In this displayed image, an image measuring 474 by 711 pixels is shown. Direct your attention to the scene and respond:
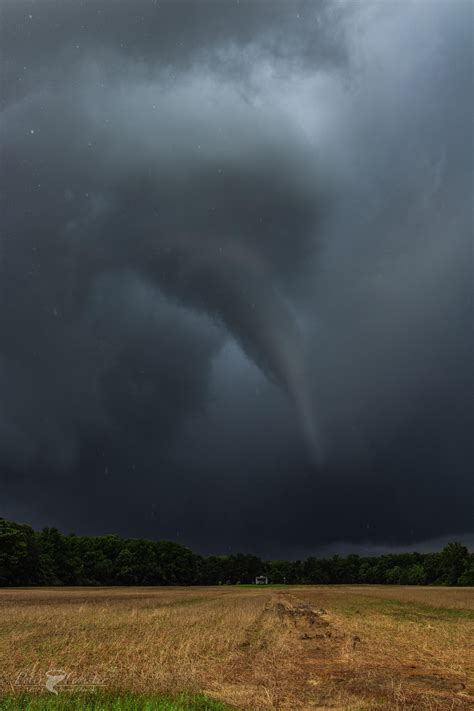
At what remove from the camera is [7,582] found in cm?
12350

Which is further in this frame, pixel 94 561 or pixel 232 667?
pixel 94 561

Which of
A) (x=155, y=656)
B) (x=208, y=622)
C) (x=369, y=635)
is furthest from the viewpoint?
(x=208, y=622)

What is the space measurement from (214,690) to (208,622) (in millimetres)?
22263

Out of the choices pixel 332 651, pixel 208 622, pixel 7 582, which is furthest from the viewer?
pixel 7 582

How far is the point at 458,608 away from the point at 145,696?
51109mm

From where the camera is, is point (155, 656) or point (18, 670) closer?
point (18, 670)

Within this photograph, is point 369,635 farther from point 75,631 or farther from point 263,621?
point 75,631

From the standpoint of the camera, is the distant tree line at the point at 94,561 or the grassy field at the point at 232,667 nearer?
the grassy field at the point at 232,667

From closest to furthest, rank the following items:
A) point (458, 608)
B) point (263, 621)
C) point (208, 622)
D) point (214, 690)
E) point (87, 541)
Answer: point (214, 690) < point (208, 622) < point (263, 621) < point (458, 608) < point (87, 541)

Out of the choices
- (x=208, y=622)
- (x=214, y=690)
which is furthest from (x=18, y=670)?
(x=208, y=622)

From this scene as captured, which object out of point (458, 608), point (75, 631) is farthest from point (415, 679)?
point (458, 608)

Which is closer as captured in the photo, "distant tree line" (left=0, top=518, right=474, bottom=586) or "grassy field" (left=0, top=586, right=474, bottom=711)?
"grassy field" (left=0, top=586, right=474, bottom=711)

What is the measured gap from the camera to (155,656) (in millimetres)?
18812

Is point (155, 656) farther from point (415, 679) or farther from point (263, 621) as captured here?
point (263, 621)
